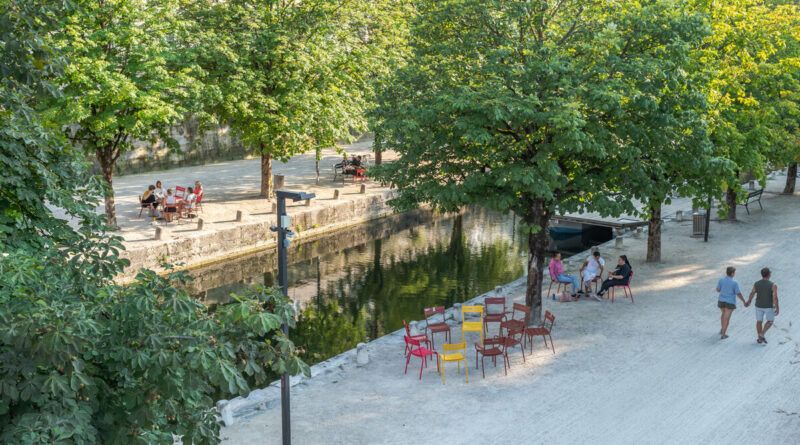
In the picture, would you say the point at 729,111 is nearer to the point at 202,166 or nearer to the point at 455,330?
the point at 455,330

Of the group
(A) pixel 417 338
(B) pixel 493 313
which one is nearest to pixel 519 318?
(B) pixel 493 313

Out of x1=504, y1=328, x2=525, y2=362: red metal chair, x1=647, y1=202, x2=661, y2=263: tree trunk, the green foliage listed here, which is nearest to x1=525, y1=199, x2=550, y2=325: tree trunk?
x1=504, y1=328, x2=525, y2=362: red metal chair

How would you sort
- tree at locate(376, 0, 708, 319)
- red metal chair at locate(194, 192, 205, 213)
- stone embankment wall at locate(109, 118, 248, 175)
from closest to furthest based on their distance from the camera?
1. tree at locate(376, 0, 708, 319)
2. red metal chair at locate(194, 192, 205, 213)
3. stone embankment wall at locate(109, 118, 248, 175)

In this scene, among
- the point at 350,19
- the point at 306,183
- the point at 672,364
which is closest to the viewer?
the point at 672,364

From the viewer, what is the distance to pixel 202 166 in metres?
39.0

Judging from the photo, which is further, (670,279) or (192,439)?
(670,279)

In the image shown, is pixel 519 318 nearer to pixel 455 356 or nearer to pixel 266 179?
pixel 455 356

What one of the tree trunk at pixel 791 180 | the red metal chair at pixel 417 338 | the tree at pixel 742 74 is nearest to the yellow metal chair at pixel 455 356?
the red metal chair at pixel 417 338

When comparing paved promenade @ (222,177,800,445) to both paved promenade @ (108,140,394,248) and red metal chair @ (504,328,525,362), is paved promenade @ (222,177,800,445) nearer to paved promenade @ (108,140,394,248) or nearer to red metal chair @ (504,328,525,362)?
red metal chair @ (504,328,525,362)

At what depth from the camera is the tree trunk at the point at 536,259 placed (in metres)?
18.2

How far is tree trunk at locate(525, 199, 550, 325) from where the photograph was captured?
18156 mm

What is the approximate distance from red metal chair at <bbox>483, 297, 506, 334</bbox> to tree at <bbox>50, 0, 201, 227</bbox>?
35.9 ft

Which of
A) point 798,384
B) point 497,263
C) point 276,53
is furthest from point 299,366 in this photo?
point 276,53

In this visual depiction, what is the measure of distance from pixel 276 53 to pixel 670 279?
14682mm
